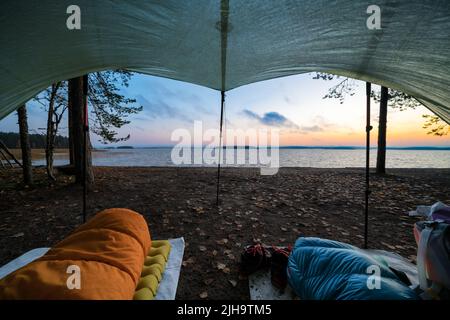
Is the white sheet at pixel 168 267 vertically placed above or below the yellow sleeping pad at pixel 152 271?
below

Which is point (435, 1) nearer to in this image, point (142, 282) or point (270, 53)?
point (270, 53)

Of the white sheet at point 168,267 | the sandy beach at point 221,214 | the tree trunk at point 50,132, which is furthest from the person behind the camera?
the tree trunk at point 50,132

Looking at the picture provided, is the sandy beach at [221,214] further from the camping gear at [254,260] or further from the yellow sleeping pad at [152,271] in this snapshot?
the yellow sleeping pad at [152,271]

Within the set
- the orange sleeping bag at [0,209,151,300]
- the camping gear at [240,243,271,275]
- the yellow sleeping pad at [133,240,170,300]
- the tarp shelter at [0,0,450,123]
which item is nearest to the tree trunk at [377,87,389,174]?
the tarp shelter at [0,0,450,123]

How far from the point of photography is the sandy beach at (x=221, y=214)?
254cm

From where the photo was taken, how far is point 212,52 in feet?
8.20

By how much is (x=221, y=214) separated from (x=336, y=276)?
2.52 meters

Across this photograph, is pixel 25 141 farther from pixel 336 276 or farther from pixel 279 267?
pixel 336 276

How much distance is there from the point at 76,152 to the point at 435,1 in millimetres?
7084

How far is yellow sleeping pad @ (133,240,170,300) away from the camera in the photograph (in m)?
1.70

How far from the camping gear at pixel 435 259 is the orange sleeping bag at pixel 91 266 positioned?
208 cm

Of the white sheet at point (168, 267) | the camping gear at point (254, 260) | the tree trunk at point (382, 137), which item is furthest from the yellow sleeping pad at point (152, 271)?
the tree trunk at point (382, 137)

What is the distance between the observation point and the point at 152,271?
6.47 ft
